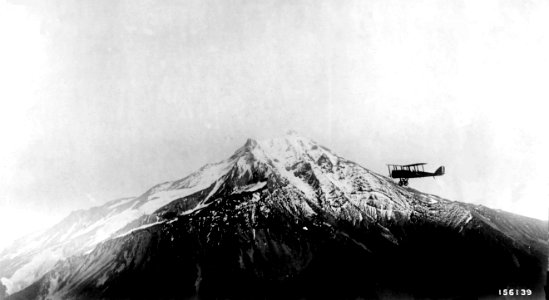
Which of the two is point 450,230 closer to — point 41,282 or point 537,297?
point 537,297

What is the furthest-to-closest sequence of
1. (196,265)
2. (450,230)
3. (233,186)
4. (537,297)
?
1. (233,186)
2. (450,230)
3. (196,265)
4. (537,297)

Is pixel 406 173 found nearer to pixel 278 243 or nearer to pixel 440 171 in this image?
pixel 440 171

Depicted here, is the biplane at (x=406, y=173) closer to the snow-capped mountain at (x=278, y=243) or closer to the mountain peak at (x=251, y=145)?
the snow-capped mountain at (x=278, y=243)

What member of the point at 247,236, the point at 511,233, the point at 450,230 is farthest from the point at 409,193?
the point at 247,236

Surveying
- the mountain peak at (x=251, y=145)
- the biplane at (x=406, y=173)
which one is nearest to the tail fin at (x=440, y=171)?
the biplane at (x=406, y=173)

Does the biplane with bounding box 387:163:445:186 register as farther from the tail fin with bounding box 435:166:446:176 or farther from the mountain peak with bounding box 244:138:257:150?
the mountain peak with bounding box 244:138:257:150

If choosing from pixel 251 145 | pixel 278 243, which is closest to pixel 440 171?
pixel 278 243

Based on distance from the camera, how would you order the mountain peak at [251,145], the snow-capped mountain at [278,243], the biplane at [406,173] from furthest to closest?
the mountain peak at [251,145], the snow-capped mountain at [278,243], the biplane at [406,173]

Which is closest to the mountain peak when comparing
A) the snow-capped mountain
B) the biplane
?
the snow-capped mountain
